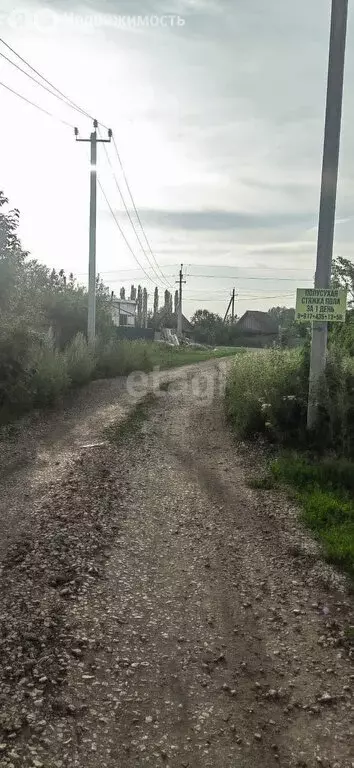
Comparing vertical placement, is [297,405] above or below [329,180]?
below

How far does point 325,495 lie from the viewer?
244 inches

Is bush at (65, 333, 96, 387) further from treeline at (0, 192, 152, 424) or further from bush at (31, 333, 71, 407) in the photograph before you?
bush at (31, 333, 71, 407)

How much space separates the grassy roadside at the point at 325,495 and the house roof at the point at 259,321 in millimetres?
60118

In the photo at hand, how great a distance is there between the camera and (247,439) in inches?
354

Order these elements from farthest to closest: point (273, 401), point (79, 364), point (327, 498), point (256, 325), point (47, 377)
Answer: point (256, 325) < point (79, 364) < point (47, 377) < point (273, 401) < point (327, 498)

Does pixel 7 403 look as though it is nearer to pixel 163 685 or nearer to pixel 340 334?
pixel 340 334

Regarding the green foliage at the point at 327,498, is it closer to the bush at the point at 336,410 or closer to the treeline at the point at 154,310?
the bush at the point at 336,410

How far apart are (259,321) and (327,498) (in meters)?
64.2

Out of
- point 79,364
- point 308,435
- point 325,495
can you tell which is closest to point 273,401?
point 308,435

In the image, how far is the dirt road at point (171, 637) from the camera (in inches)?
106

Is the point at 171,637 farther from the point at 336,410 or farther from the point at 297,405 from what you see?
the point at 297,405

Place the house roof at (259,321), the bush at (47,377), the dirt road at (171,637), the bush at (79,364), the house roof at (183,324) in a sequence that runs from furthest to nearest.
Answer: the house roof at (259,321)
the house roof at (183,324)
the bush at (79,364)
the bush at (47,377)
the dirt road at (171,637)

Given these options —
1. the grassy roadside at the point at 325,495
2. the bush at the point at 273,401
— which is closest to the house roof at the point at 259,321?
the bush at the point at 273,401

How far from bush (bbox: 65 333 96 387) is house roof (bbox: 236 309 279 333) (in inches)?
2076
